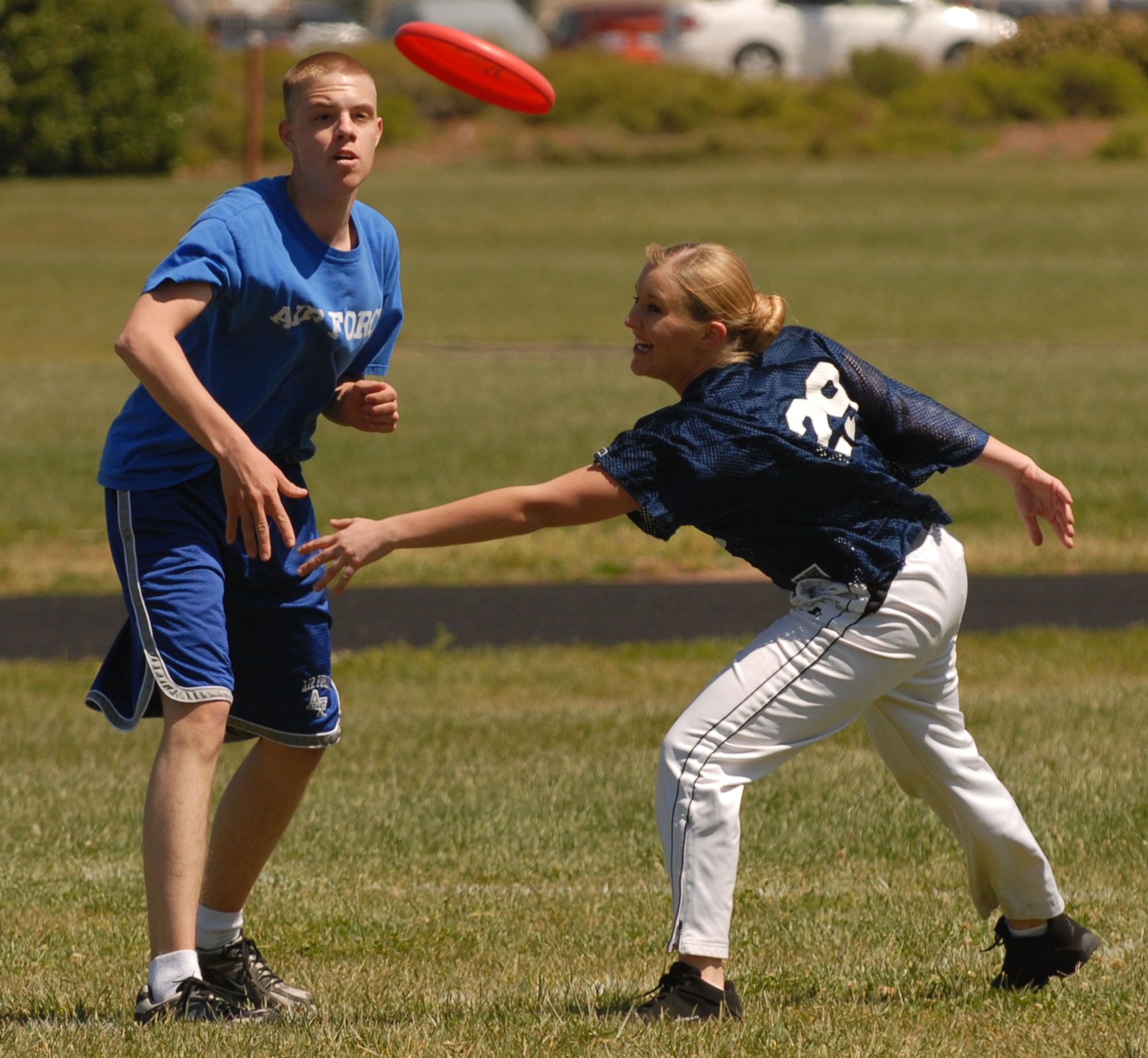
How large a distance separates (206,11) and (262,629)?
67.0m

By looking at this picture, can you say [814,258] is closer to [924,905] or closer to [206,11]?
[924,905]

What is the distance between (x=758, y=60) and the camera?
51312 millimetres

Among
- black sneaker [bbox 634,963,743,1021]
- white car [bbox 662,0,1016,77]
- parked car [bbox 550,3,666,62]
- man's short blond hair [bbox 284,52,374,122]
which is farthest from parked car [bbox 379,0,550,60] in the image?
black sneaker [bbox 634,963,743,1021]

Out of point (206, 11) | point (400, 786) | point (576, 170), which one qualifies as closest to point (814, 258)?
point (576, 170)

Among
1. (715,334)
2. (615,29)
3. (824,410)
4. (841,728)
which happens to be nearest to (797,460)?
(824,410)

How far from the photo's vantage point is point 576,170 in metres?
44.3

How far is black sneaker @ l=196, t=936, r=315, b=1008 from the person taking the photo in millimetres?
4281

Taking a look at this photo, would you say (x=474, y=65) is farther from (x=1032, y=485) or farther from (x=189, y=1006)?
(x=189, y=1006)

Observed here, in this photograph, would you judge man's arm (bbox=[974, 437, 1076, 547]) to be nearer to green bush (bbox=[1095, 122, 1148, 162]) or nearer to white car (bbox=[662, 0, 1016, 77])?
green bush (bbox=[1095, 122, 1148, 162])

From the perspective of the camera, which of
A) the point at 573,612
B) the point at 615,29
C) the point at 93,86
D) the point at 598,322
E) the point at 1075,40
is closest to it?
the point at 573,612

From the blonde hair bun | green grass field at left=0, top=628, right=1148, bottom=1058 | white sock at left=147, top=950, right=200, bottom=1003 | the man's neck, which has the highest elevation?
the man's neck

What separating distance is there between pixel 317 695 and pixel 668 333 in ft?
4.10

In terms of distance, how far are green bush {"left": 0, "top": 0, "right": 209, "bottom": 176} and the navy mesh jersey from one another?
41793 millimetres

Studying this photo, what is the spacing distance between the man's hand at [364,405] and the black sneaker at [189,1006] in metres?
1.36
